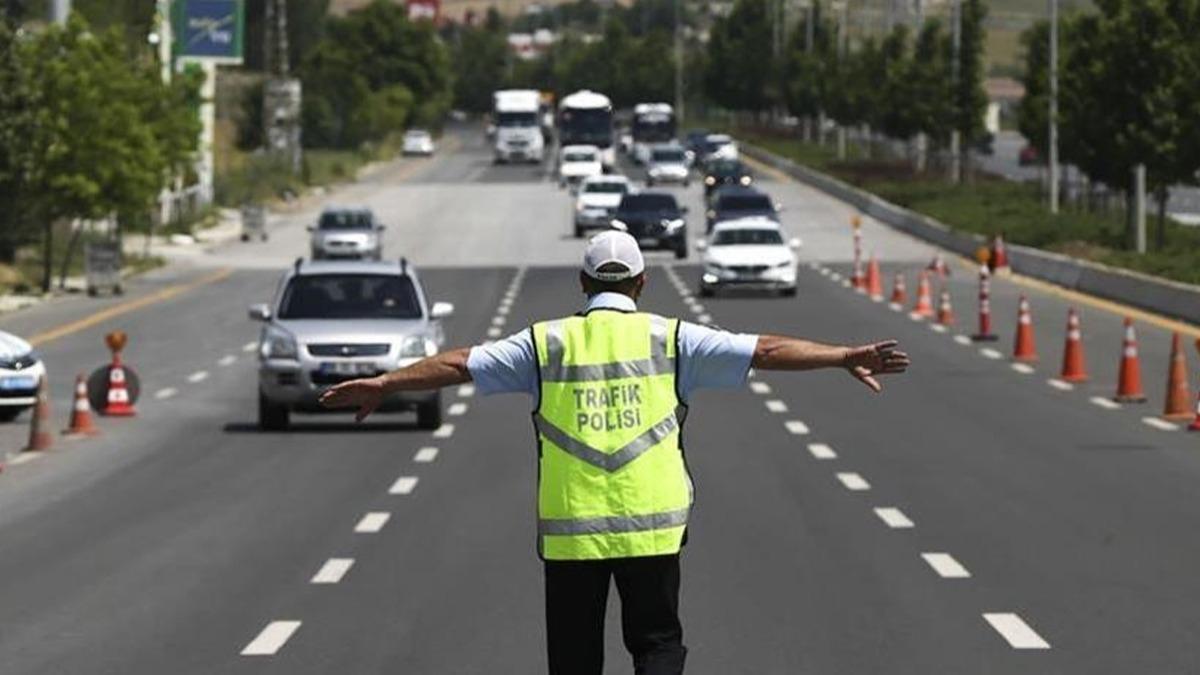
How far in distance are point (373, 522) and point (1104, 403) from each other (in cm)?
1284

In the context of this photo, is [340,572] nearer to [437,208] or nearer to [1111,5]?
[1111,5]

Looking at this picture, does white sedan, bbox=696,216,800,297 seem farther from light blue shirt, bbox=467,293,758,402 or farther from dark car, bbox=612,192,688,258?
light blue shirt, bbox=467,293,758,402

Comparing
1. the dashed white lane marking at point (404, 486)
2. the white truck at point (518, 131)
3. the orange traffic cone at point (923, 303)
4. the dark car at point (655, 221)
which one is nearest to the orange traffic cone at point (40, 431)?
the dashed white lane marking at point (404, 486)

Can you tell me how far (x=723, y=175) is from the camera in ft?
349

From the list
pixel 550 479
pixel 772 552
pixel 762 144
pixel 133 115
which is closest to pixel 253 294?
pixel 133 115

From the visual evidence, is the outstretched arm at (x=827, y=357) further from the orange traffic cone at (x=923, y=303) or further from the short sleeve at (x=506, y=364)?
the orange traffic cone at (x=923, y=303)

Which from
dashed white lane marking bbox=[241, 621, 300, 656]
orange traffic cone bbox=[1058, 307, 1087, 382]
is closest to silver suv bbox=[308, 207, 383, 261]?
orange traffic cone bbox=[1058, 307, 1087, 382]

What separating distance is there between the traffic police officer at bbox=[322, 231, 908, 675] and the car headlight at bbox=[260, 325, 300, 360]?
64.5 ft

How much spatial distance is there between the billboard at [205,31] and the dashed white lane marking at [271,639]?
76924 millimetres

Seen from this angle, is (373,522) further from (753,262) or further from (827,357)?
(753,262)

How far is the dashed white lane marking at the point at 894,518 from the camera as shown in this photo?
19.8m

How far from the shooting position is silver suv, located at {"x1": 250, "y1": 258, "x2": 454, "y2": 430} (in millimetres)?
28062

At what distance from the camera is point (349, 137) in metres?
164

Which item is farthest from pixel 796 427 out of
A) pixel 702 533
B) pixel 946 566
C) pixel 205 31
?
pixel 205 31
